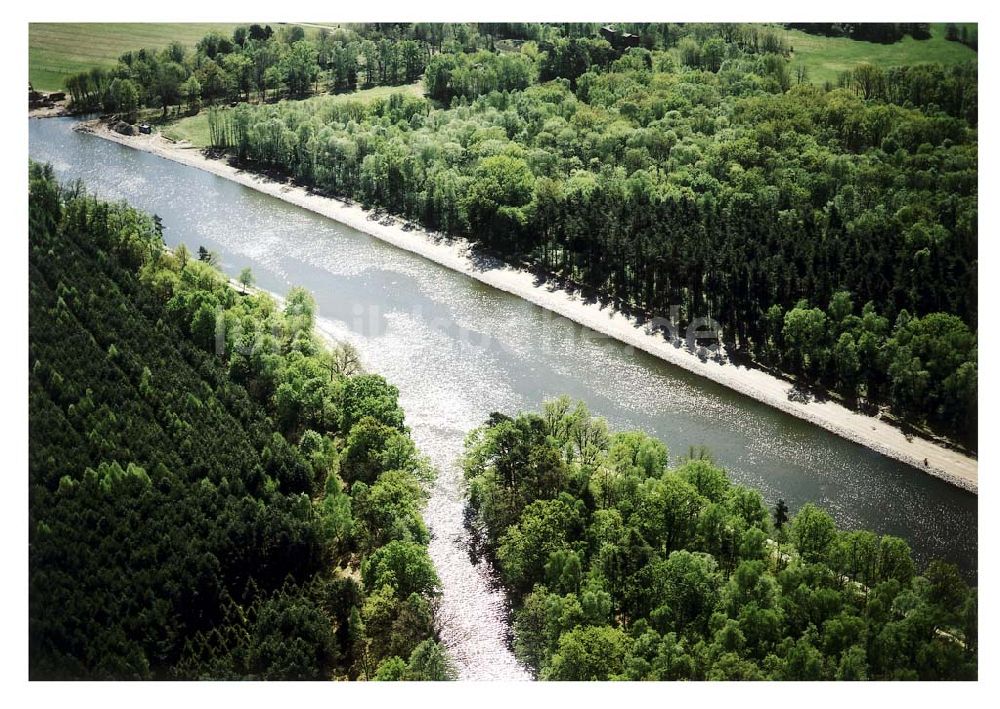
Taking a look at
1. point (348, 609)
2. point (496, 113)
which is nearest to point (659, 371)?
point (348, 609)

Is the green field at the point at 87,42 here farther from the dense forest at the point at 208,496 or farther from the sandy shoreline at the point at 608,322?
the sandy shoreline at the point at 608,322

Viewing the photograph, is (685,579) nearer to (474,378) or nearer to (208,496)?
(208,496)

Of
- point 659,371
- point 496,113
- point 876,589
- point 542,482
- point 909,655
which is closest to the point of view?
point 909,655

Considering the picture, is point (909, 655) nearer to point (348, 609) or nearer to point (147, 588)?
point (348, 609)

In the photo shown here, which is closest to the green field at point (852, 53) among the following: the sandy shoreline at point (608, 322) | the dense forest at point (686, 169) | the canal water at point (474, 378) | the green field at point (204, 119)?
the dense forest at point (686, 169)

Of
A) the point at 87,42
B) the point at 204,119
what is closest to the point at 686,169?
the point at 87,42
